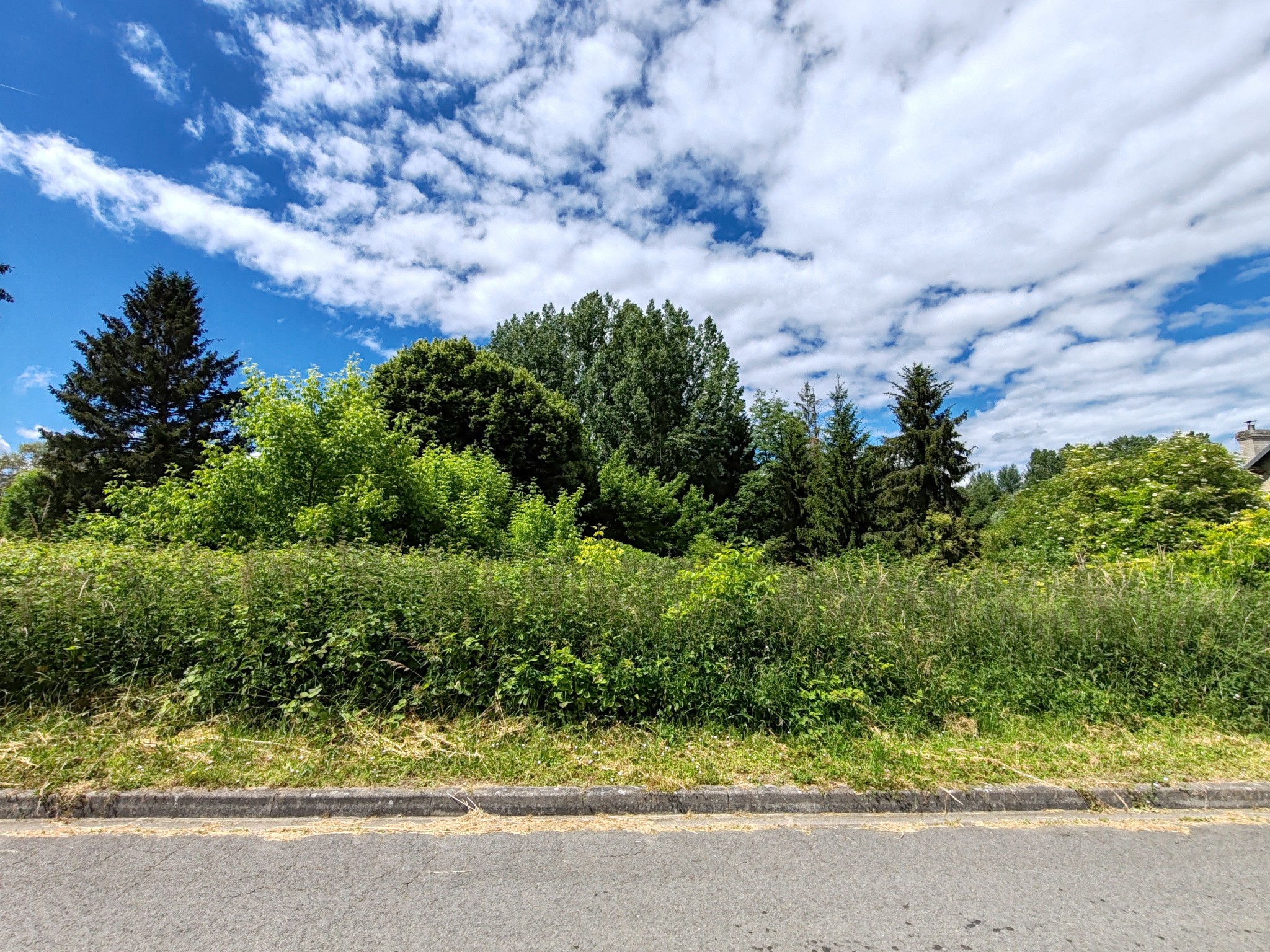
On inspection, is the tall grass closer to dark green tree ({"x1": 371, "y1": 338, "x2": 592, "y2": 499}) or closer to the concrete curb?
the concrete curb

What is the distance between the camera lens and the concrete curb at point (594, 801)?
3.41 meters

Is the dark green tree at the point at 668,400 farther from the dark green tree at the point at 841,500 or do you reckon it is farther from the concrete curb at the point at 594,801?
the concrete curb at the point at 594,801

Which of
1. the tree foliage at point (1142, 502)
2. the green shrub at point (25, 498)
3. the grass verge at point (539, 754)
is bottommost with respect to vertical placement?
the grass verge at point (539, 754)

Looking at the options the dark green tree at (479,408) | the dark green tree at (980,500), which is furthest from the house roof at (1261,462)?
the dark green tree at (479,408)

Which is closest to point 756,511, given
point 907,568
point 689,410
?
point 689,410

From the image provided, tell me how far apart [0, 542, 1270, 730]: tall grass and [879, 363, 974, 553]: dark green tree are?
22463 mm

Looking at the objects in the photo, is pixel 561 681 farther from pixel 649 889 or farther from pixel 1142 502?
pixel 1142 502

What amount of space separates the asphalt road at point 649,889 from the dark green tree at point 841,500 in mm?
25150

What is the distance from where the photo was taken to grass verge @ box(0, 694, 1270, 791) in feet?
12.1

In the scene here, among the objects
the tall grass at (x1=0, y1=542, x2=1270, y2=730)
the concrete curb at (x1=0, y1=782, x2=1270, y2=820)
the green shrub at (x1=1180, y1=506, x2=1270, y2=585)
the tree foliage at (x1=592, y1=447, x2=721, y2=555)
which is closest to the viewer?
the concrete curb at (x1=0, y1=782, x2=1270, y2=820)

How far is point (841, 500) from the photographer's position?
2844cm

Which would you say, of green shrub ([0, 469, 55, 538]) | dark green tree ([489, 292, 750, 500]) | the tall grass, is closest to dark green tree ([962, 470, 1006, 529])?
dark green tree ([489, 292, 750, 500])

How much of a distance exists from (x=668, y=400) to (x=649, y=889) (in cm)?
3126

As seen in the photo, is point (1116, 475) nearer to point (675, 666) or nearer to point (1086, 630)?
point (1086, 630)
